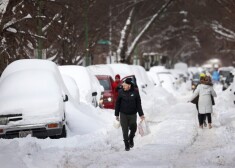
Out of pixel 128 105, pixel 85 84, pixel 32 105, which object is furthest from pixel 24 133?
pixel 85 84

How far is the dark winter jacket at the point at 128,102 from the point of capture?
13062 mm

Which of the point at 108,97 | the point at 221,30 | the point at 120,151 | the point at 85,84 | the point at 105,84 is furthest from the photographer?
the point at 221,30

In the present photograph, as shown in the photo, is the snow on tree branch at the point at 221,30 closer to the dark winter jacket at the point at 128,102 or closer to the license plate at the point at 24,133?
the dark winter jacket at the point at 128,102

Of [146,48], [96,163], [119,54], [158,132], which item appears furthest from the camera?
[146,48]

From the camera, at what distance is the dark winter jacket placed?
42.9 ft

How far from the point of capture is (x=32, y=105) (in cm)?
→ 1360

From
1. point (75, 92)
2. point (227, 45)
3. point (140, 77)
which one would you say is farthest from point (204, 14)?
point (75, 92)

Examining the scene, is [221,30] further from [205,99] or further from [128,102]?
[128,102]

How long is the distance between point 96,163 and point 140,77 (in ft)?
68.2

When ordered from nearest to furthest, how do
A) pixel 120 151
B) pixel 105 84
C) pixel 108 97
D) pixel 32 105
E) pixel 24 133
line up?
pixel 120 151 < pixel 24 133 < pixel 32 105 < pixel 108 97 < pixel 105 84

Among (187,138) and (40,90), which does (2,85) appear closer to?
(40,90)

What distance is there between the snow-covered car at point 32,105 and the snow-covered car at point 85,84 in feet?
17.6

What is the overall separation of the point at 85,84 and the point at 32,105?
7392 mm

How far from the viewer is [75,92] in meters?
18.6
